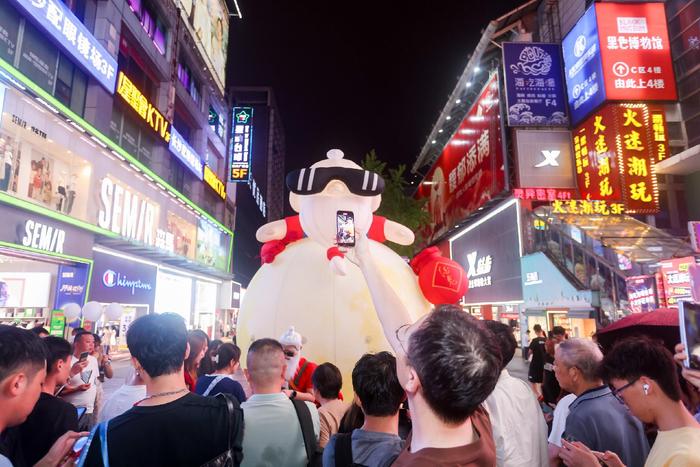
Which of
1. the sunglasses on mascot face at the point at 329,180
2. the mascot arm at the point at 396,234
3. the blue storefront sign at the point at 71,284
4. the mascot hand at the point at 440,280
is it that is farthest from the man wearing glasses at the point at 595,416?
the blue storefront sign at the point at 71,284

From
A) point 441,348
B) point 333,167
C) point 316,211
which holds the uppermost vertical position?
point 333,167

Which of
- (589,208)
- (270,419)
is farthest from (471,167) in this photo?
(270,419)

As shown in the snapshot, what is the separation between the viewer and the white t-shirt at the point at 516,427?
2.55 m

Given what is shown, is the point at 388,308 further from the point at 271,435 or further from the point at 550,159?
the point at 550,159

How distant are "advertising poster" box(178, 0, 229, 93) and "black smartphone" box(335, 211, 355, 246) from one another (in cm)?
2337

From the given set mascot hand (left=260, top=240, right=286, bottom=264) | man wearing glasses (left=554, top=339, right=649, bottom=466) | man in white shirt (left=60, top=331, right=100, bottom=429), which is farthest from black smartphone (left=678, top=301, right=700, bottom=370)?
man in white shirt (left=60, top=331, right=100, bottom=429)

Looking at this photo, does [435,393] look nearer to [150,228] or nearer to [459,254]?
[150,228]

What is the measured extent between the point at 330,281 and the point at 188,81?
24.0 meters

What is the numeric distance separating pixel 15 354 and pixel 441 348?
178 cm

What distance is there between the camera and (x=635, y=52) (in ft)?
56.6

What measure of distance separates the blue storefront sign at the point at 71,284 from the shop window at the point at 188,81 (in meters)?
14.3

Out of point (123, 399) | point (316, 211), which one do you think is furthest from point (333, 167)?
point (123, 399)

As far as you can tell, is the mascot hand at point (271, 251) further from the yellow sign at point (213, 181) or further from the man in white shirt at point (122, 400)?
the yellow sign at point (213, 181)

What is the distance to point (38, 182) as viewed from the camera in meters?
10.7
